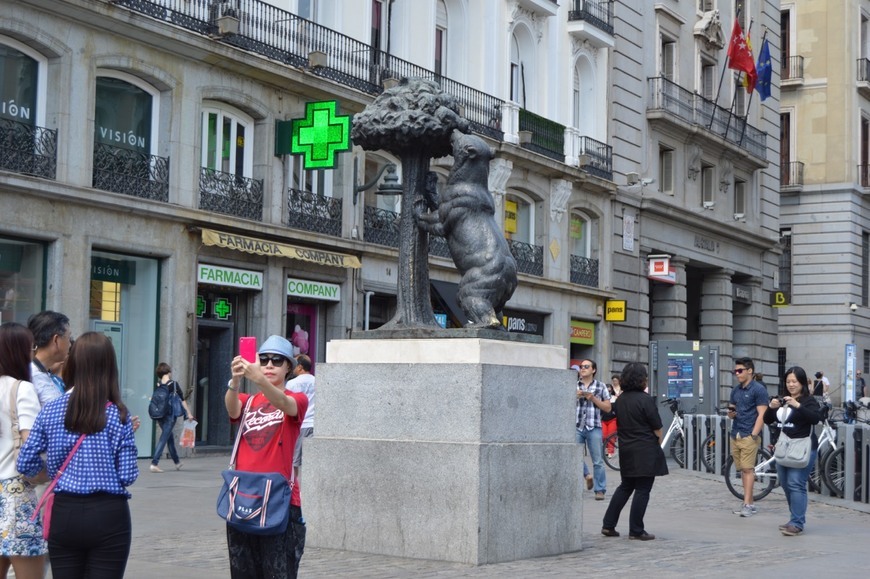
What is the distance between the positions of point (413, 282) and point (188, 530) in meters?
3.20

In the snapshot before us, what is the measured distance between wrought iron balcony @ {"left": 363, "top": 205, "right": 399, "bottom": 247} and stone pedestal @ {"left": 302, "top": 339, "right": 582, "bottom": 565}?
16278 mm

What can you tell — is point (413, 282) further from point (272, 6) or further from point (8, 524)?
point (272, 6)

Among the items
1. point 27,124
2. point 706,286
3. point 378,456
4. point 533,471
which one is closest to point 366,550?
point 378,456

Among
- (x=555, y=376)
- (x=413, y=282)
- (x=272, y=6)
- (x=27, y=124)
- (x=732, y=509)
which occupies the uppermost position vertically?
(x=272, y=6)

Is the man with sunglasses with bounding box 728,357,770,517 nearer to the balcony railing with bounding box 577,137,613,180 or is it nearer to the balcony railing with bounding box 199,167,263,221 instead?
the balcony railing with bounding box 199,167,263,221

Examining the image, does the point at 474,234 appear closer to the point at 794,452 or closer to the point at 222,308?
the point at 794,452

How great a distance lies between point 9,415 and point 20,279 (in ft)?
47.0

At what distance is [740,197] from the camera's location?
4394cm

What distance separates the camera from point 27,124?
802 inches

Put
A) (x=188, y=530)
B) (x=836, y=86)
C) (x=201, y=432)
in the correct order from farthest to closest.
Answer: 1. (x=836, y=86)
2. (x=201, y=432)
3. (x=188, y=530)

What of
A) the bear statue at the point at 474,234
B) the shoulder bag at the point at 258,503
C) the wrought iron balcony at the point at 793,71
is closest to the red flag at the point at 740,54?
the wrought iron balcony at the point at 793,71

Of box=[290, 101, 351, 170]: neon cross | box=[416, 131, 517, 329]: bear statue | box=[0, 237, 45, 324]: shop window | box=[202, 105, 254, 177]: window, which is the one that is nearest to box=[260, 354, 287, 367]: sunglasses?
box=[416, 131, 517, 329]: bear statue

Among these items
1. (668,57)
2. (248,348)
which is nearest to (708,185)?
(668,57)

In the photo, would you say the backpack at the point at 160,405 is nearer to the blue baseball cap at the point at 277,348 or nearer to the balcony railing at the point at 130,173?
the balcony railing at the point at 130,173
